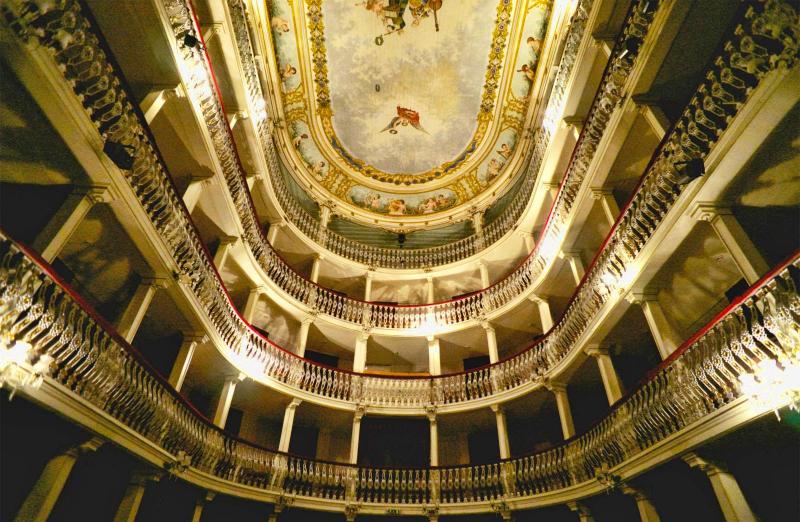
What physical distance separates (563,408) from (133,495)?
8761 mm

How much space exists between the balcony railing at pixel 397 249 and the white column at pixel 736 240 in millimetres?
5836

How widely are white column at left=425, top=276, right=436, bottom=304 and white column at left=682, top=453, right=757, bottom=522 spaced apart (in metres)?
9.57

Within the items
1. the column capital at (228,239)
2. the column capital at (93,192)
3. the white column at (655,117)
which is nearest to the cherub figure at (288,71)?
the column capital at (228,239)

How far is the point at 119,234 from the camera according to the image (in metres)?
6.31

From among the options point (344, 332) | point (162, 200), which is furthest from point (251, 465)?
point (162, 200)

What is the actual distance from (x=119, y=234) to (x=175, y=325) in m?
2.74

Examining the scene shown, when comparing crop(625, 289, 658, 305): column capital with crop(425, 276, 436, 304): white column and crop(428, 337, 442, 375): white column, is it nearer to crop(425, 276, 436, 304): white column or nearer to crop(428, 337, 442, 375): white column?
crop(428, 337, 442, 375): white column

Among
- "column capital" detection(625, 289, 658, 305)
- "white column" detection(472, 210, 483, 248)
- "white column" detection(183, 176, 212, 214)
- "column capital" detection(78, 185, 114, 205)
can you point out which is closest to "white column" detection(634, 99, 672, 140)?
"column capital" detection(625, 289, 658, 305)

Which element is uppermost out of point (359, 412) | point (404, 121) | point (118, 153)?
point (404, 121)

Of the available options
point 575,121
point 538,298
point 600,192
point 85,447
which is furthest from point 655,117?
point 85,447

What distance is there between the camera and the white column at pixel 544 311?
10645mm

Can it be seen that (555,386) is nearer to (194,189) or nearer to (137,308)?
(137,308)

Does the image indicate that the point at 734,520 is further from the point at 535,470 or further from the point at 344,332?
the point at 344,332

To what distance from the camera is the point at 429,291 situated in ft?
48.0
